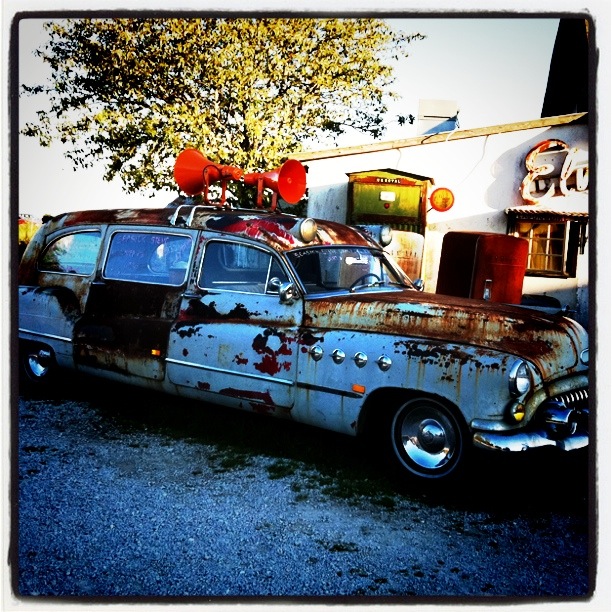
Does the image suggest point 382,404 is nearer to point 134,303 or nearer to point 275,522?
point 275,522

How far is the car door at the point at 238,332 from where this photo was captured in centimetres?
365

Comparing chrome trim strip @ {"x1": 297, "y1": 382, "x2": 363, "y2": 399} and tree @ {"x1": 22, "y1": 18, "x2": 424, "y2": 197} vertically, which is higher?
tree @ {"x1": 22, "y1": 18, "x2": 424, "y2": 197}

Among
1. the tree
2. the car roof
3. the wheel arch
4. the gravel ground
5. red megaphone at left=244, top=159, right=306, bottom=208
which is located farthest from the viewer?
the tree

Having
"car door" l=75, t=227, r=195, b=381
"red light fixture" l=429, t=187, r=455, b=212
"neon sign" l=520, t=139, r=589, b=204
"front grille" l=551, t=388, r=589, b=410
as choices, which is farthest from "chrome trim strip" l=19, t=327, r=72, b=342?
"neon sign" l=520, t=139, r=589, b=204

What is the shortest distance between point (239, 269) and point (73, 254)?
1.70 m

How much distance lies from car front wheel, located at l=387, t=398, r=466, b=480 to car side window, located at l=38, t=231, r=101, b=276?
277 cm

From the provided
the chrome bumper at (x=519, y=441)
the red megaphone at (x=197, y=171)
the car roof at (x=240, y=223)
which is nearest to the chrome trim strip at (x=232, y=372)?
the car roof at (x=240, y=223)

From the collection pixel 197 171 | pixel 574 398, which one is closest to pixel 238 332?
pixel 197 171

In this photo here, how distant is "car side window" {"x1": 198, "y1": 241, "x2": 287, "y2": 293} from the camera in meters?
3.85

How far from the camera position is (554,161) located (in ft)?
30.0

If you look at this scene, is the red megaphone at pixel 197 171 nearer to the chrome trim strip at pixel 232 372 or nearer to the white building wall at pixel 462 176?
the chrome trim strip at pixel 232 372

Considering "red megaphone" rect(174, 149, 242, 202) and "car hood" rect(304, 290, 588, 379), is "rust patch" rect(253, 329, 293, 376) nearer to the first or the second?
"car hood" rect(304, 290, 588, 379)

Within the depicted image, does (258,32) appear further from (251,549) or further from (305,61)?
(251,549)

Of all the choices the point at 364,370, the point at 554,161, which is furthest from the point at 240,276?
the point at 554,161
